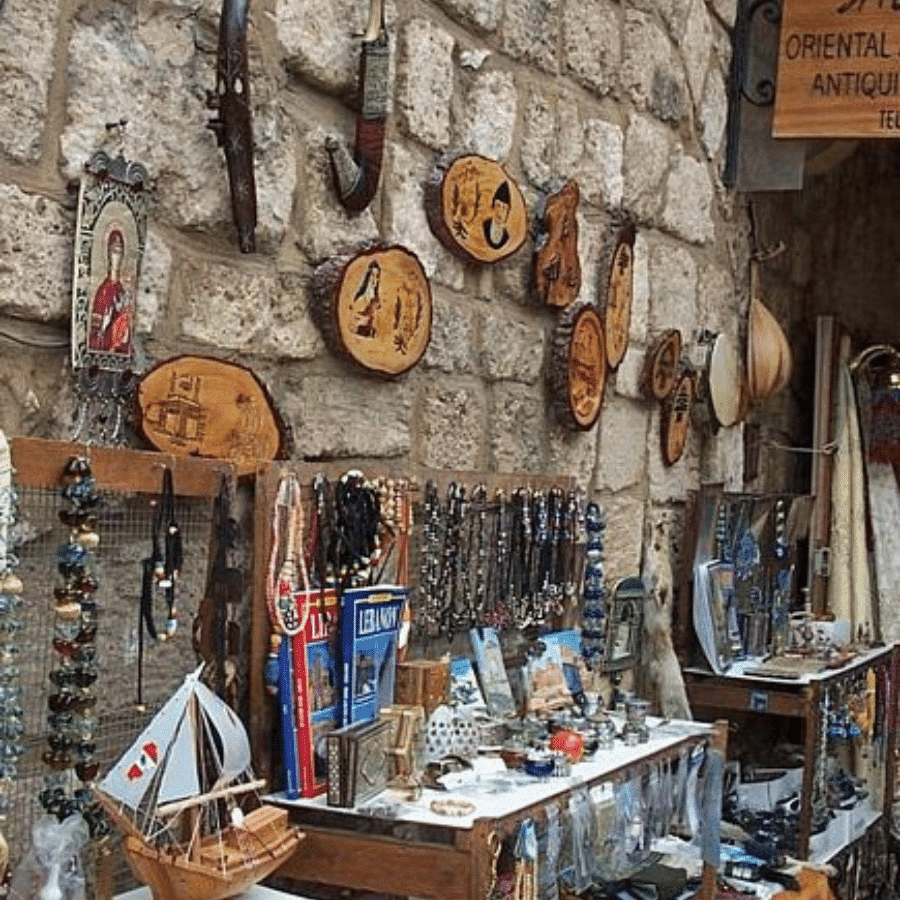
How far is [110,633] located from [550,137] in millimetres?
1362

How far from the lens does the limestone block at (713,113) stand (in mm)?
3363

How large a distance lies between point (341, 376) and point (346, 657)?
0.41 meters

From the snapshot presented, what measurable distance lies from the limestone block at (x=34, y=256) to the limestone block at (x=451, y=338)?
775 mm

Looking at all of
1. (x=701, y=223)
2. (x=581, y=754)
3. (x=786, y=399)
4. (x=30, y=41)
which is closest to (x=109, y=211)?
(x=30, y=41)

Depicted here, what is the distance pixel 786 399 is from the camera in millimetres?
4219

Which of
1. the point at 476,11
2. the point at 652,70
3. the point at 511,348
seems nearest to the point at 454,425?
the point at 511,348

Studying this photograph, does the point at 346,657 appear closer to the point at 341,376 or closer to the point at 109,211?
the point at 341,376

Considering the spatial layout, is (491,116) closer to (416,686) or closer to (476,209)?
(476,209)

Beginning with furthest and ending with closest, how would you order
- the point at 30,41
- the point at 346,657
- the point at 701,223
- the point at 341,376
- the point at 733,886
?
the point at 701,223 → the point at 733,886 → the point at 341,376 → the point at 346,657 → the point at 30,41

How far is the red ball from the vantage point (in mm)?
2129

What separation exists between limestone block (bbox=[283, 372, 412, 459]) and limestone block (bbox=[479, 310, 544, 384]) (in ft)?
0.87

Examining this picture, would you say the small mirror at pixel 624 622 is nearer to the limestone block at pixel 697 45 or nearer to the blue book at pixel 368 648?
the blue book at pixel 368 648

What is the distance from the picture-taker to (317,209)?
2020mm

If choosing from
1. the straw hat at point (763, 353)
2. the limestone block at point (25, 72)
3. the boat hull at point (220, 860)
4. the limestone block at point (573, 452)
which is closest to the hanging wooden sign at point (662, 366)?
the limestone block at point (573, 452)
